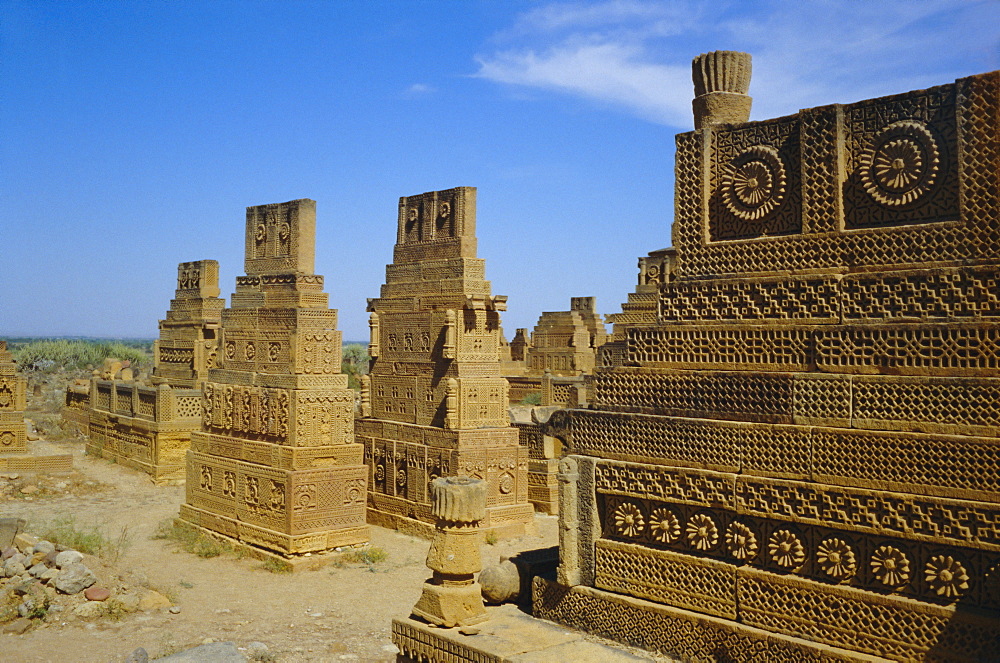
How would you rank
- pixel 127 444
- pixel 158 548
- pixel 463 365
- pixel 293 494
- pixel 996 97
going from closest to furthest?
pixel 996 97
pixel 293 494
pixel 158 548
pixel 463 365
pixel 127 444

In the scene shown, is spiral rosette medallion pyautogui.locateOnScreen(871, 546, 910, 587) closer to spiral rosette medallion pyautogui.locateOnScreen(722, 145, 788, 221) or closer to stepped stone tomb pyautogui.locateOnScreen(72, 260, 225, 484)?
spiral rosette medallion pyautogui.locateOnScreen(722, 145, 788, 221)

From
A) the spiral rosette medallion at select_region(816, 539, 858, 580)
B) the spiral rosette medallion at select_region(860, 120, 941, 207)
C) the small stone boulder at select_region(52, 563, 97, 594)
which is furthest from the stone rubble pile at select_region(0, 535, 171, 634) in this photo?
the spiral rosette medallion at select_region(860, 120, 941, 207)

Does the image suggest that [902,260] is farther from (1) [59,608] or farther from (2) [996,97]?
(1) [59,608]

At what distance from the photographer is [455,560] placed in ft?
17.3

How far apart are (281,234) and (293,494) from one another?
338cm

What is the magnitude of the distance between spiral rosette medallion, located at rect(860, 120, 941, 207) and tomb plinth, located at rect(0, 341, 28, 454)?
13628 mm

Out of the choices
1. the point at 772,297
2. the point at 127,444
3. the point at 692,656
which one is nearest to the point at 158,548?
the point at 127,444

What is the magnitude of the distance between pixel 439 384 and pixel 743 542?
22.1 feet

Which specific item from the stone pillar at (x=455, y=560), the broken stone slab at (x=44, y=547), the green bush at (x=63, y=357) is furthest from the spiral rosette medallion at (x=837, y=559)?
the green bush at (x=63, y=357)

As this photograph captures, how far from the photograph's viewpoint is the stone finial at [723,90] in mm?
5406

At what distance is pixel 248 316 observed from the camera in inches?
411

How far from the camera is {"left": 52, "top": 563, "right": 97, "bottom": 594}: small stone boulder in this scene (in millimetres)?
7535

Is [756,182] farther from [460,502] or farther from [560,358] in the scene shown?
[560,358]

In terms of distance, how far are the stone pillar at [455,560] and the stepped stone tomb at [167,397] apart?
10.8m
